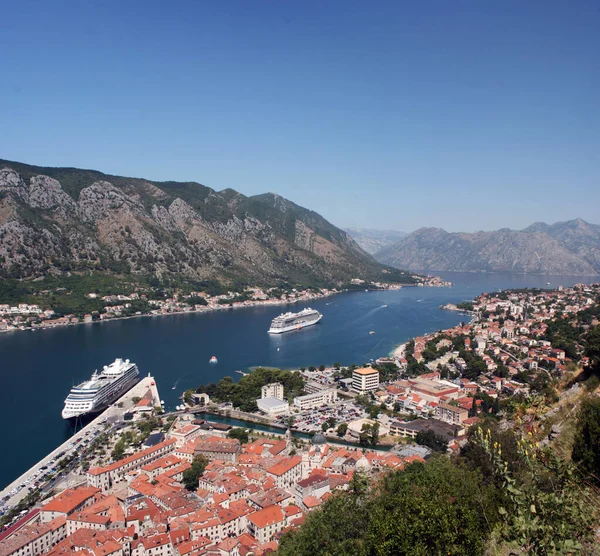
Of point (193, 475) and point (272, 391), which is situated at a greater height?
point (272, 391)

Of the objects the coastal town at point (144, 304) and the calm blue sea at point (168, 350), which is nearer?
the calm blue sea at point (168, 350)

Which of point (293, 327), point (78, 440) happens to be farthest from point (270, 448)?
point (293, 327)

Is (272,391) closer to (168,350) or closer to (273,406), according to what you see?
(273,406)

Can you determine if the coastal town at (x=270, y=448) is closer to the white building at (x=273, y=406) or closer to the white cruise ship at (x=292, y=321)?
the white building at (x=273, y=406)

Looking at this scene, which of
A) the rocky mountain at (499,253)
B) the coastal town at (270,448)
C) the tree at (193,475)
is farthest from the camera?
the rocky mountain at (499,253)

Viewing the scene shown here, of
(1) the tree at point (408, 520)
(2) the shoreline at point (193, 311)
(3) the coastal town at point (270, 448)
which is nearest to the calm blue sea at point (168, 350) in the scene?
(2) the shoreline at point (193, 311)

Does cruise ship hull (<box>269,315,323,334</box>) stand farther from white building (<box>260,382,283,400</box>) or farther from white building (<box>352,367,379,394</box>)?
white building (<box>260,382,283,400</box>)
